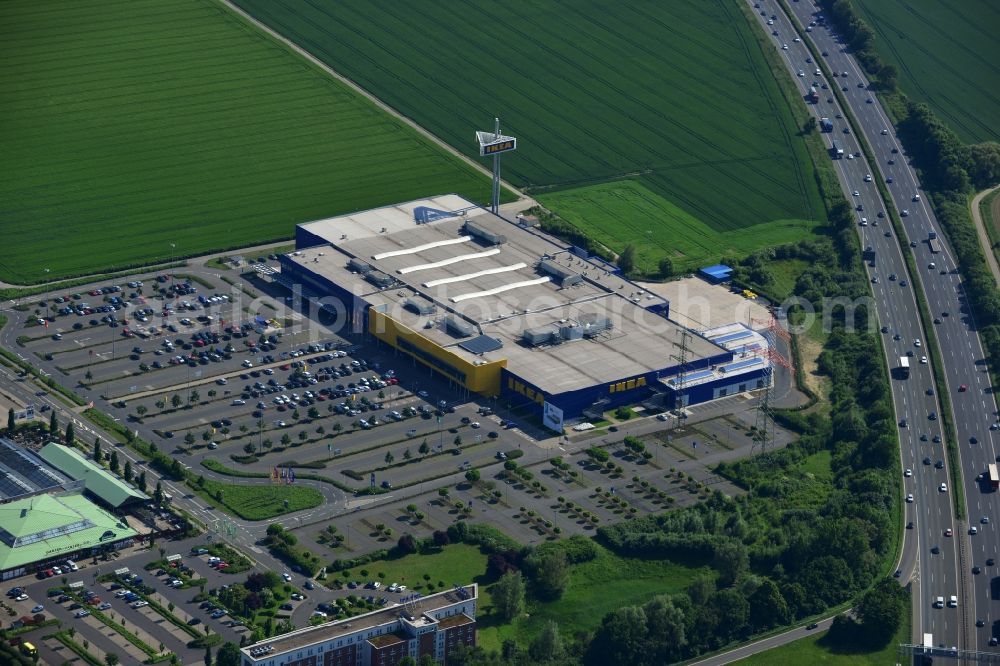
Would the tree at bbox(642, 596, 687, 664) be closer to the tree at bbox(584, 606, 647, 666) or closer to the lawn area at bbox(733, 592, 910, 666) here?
the tree at bbox(584, 606, 647, 666)

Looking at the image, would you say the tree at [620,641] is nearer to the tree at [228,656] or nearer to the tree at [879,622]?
the tree at [879,622]

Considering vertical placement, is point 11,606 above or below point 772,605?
below

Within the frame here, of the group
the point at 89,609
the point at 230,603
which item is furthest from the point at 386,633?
the point at 89,609

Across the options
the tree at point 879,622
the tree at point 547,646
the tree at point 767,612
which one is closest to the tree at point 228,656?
the tree at point 547,646

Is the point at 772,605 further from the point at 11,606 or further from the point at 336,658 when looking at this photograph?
the point at 11,606

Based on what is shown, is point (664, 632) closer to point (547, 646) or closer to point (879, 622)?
point (547, 646)

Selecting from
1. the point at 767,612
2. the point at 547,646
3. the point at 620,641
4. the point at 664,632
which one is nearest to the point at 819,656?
the point at 767,612

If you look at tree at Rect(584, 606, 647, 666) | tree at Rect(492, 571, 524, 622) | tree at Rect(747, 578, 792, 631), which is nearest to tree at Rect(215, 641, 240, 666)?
tree at Rect(492, 571, 524, 622)
